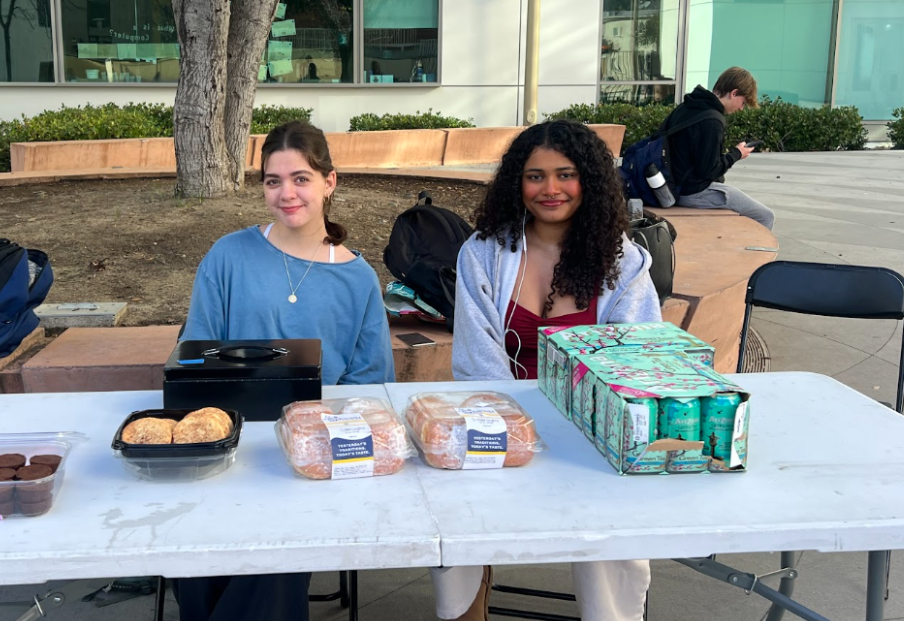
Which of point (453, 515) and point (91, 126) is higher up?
point (91, 126)

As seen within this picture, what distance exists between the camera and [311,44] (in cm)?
1415

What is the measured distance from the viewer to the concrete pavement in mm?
3072

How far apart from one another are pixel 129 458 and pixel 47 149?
867cm

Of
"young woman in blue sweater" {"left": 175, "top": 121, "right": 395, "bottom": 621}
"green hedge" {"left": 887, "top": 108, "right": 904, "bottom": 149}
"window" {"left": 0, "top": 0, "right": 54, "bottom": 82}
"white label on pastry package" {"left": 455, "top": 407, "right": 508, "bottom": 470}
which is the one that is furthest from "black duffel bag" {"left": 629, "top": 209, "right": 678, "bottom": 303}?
"green hedge" {"left": 887, "top": 108, "right": 904, "bottom": 149}

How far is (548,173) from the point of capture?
10.3 ft

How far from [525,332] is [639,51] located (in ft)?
47.2

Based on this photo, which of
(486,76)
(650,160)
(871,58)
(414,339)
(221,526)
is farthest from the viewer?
(871,58)

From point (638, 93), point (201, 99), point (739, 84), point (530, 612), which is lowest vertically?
point (530, 612)

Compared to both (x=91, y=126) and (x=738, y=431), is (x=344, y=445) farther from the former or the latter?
(x=91, y=126)

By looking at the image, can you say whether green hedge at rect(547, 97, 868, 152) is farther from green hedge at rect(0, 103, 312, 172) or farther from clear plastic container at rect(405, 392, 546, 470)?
clear plastic container at rect(405, 392, 546, 470)

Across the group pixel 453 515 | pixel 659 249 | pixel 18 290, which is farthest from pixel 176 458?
pixel 659 249

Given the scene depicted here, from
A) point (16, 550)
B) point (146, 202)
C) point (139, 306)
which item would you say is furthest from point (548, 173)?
point (146, 202)

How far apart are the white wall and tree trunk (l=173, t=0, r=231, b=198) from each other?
6975 mm

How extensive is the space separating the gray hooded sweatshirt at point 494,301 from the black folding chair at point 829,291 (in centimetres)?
72
